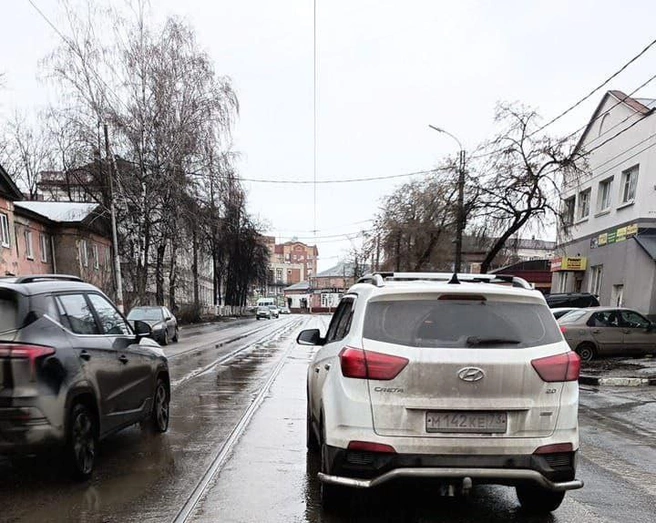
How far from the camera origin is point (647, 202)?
730 inches

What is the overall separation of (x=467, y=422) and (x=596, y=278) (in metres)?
22.5

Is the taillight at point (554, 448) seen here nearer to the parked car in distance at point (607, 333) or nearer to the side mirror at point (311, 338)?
the side mirror at point (311, 338)

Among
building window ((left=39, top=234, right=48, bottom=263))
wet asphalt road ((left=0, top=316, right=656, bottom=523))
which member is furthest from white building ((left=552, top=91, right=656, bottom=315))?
building window ((left=39, top=234, right=48, bottom=263))

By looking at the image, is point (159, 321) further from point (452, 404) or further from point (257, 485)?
point (452, 404)

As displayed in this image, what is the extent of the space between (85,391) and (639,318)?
556 inches

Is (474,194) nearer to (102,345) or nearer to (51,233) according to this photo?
(102,345)

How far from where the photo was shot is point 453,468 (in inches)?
125

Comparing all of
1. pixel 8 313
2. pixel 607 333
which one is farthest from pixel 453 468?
pixel 607 333

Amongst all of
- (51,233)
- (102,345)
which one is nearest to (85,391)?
(102,345)

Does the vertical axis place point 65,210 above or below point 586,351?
above

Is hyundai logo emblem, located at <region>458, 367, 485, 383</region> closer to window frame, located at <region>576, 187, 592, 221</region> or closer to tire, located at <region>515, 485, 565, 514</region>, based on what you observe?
tire, located at <region>515, 485, 565, 514</region>

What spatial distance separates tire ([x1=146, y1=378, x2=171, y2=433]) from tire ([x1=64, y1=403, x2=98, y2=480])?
1.38 meters

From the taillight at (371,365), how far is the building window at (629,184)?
20157 mm

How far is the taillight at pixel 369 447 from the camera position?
10.4 ft
